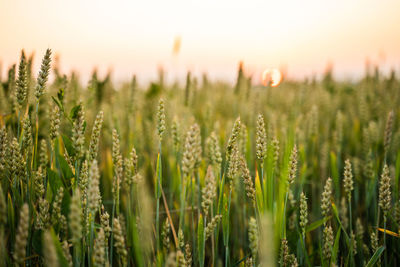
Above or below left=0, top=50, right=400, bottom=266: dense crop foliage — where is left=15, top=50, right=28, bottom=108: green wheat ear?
above

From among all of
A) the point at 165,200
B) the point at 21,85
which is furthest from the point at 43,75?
the point at 165,200

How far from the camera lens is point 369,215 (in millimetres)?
1806

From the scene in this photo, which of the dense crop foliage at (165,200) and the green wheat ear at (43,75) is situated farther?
the green wheat ear at (43,75)

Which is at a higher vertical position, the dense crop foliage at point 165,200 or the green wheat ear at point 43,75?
the green wheat ear at point 43,75

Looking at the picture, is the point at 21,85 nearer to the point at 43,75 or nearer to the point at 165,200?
the point at 43,75

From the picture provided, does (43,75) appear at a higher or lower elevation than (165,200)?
higher

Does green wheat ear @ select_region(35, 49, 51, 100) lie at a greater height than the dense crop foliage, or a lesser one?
greater

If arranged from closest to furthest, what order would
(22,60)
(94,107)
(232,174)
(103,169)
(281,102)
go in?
(232,174) → (22,60) → (103,169) → (94,107) → (281,102)

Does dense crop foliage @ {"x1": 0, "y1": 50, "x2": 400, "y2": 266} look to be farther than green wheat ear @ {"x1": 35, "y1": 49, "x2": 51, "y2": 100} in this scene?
No

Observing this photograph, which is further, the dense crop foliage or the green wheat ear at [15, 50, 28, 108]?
the green wheat ear at [15, 50, 28, 108]

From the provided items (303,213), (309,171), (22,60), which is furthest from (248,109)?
(22,60)

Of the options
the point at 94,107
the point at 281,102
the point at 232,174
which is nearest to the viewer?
the point at 232,174

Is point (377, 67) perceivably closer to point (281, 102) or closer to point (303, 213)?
point (281, 102)

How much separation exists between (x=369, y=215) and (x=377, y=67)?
2.37 m
